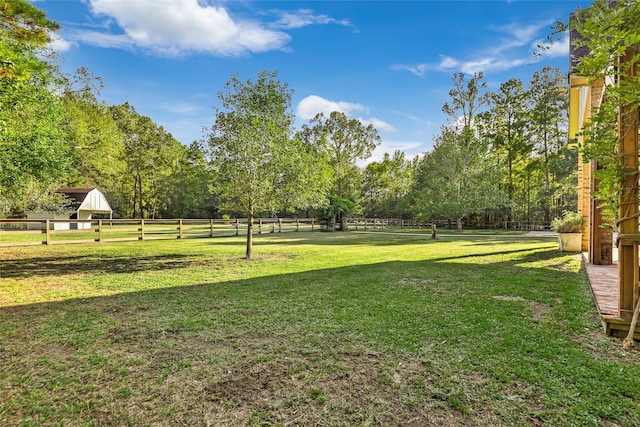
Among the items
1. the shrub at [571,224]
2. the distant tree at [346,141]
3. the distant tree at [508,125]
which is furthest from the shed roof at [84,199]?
the distant tree at [508,125]

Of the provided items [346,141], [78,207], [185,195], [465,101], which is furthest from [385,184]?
[78,207]

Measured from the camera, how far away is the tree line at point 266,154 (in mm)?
8562

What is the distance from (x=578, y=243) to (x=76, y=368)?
38.3 ft

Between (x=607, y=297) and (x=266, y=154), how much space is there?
23.9ft

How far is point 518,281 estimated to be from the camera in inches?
224

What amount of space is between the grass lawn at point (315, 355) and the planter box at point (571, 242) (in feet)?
15.3

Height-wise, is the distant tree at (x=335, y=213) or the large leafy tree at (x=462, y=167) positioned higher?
the large leafy tree at (x=462, y=167)

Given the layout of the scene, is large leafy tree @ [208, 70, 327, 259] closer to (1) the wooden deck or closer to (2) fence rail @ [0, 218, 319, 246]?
(1) the wooden deck

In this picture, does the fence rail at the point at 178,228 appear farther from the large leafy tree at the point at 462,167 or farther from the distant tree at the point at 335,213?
the large leafy tree at the point at 462,167

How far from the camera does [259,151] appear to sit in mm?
8523

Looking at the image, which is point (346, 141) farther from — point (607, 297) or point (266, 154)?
point (607, 297)

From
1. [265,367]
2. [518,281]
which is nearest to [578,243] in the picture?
[518,281]

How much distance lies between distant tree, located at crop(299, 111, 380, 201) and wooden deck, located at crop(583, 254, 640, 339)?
2538 cm

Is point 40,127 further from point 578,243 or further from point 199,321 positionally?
point 578,243
